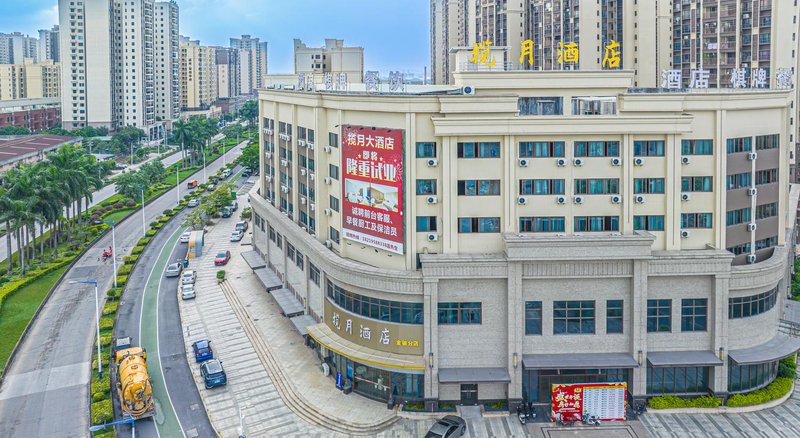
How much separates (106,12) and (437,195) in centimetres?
13260

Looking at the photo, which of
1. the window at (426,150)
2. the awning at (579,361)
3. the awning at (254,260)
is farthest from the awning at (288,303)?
the awning at (579,361)

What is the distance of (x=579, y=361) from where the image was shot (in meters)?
32.9

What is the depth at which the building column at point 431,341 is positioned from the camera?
33.2 metres

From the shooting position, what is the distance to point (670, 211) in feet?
113

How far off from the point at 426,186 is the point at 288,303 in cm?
1691

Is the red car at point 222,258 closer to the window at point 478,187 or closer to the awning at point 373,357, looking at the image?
the awning at point 373,357

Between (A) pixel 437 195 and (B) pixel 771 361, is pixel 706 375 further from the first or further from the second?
(A) pixel 437 195

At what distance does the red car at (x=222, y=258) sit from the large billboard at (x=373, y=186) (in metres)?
27.7

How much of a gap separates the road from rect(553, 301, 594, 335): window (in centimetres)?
2557

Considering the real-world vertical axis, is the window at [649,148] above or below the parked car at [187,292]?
above

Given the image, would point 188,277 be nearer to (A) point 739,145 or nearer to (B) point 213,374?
(B) point 213,374

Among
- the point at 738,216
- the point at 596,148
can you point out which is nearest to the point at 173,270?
the point at 596,148

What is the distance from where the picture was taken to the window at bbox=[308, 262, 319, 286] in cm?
4162

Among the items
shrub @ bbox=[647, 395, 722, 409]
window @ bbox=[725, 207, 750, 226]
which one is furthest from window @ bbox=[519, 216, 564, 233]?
shrub @ bbox=[647, 395, 722, 409]
